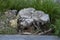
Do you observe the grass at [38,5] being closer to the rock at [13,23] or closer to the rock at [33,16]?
the rock at [33,16]

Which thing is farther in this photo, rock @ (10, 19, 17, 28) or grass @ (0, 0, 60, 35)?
grass @ (0, 0, 60, 35)

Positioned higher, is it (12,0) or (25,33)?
(12,0)

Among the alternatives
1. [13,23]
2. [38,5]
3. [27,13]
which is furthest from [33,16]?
[38,5]

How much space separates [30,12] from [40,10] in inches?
13.4

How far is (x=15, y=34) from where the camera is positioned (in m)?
4.75

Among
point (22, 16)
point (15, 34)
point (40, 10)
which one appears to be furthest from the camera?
point (40, 10)


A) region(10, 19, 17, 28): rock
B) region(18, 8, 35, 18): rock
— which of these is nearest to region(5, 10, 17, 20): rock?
region(10, 19, 17, 28): rock

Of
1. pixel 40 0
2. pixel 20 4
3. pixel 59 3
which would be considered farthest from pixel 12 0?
pixel 59 3

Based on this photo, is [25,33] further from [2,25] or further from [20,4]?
[20,4]

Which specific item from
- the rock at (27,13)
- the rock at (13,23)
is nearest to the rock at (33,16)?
the rock at (27,13)

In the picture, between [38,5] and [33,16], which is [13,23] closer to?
[33,16]

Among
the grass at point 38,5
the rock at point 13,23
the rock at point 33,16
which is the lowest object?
the rock at point 13,23

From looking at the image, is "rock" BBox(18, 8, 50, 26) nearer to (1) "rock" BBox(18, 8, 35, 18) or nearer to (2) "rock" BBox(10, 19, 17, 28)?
(1) "rock" BBox(18, 8, 35, 18)

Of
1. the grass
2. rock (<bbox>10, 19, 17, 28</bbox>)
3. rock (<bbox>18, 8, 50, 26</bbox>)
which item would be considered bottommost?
rock (<bbox>10, 19, 17, 28</bbox>)
